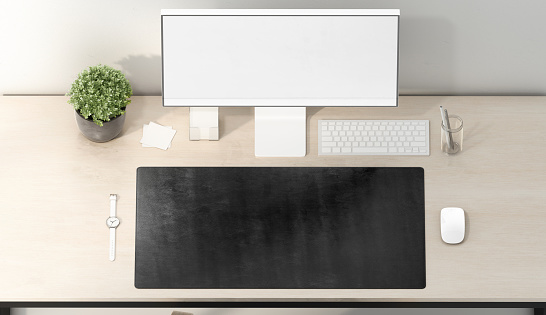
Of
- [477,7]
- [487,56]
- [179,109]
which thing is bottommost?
[179,109]

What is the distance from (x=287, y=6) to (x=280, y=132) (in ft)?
1.44

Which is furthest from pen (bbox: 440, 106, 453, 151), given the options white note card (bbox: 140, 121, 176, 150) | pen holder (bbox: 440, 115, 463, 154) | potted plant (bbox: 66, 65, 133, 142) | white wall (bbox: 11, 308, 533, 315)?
potted plant (bbox: 66, 65, 133, 142)

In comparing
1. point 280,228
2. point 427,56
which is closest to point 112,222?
point 280,228

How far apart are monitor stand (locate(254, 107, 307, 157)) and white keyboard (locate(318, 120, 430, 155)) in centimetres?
7

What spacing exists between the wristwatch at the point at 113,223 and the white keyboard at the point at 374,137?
0.65 meters

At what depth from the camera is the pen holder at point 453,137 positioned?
5.13ft

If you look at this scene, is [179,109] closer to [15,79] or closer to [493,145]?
[15,79]

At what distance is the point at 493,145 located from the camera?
1.60 m

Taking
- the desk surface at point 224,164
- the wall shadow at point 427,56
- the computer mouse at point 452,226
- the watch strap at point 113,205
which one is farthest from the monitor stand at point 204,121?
the computer mouse at point 452,226

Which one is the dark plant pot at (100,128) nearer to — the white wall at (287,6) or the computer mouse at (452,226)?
the white wall at (287,6)

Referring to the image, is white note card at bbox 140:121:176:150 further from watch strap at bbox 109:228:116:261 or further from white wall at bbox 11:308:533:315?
white wall at bbox 11:308:533:315

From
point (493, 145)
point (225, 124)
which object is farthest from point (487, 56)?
point (225, 124)

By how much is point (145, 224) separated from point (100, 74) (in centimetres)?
46

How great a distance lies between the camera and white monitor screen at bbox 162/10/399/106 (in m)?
1.45
